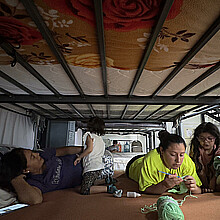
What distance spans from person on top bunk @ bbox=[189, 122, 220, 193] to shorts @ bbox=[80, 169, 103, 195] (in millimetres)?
885

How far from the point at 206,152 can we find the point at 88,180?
1.05 metres

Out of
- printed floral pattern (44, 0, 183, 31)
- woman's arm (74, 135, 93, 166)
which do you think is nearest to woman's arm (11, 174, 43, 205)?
woman's arm (74, 135, 93, 166)

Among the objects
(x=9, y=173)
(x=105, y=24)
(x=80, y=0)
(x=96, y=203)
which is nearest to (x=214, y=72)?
(x=105, y=24)

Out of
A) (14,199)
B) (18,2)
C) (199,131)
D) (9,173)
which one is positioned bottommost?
(14,199)

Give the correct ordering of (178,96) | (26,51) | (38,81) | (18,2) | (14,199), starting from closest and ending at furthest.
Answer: (18,2) → (26,51) → (14,199) → (38,81) → (178,96)

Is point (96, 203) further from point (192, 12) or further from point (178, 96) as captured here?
point (178, 96)

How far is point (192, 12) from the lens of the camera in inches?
30.1

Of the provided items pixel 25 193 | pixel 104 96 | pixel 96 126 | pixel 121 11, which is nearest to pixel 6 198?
pixel 25 193

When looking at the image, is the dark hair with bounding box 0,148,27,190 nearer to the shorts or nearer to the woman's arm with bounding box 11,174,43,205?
the woman's arm with bounding box 11,174,43,205

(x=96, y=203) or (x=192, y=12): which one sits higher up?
(x=192, y=12)

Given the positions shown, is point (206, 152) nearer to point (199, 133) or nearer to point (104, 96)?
point (199, 133)

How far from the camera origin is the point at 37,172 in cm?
161

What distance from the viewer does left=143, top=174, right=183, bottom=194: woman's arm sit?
4.02 feet

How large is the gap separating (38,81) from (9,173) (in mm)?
748
